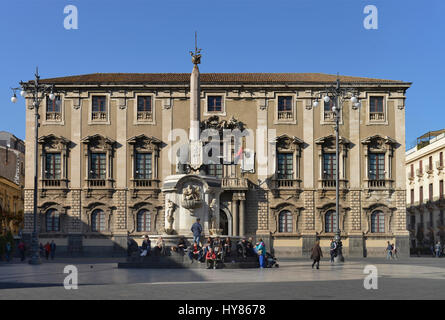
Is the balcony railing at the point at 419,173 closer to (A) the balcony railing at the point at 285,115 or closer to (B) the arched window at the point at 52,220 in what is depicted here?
(A) the balcony railing at the point at 285,115

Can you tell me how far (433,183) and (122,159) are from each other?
31055 millimetres

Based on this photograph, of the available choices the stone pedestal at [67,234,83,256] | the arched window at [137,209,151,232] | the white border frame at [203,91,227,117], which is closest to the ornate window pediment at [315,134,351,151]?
the white border frame at [203,91,227,117]

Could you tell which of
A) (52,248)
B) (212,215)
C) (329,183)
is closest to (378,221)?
(329,183)

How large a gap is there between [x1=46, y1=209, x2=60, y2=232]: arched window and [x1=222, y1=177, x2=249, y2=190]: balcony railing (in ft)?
40.2

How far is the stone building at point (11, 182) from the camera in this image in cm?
6581

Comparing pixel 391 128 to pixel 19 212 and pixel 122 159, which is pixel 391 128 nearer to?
pixel 122 159

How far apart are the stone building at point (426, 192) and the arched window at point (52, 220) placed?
1197 inches

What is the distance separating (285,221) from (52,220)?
16722mm

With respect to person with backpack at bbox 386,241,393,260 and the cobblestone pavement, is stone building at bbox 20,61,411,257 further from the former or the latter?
the cobblestone pavement

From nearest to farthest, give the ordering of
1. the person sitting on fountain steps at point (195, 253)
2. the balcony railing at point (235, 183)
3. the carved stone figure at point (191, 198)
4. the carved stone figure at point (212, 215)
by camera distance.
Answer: the person sitting on fountain steps at point (195, 253) < the carved stone figure at point (191, 198) < the carved stone figure at point (212, 215) < the balcony railing at point (235, 183)

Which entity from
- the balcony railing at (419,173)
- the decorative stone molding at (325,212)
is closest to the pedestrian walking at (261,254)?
the decorative stone molding at (325,212)

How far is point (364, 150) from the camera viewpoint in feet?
175

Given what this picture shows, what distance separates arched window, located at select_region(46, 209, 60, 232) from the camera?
52.8 meters
